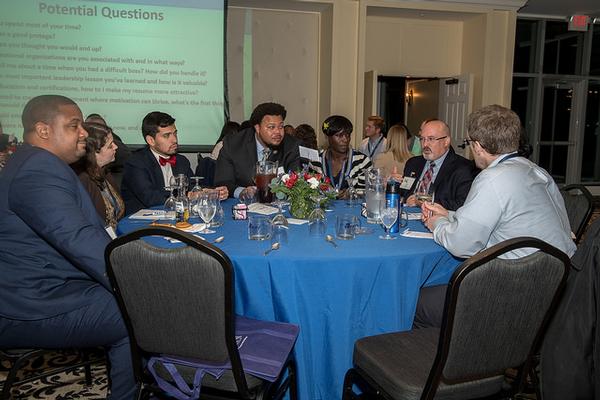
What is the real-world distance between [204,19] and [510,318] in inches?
226

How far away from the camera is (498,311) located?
1482 mm

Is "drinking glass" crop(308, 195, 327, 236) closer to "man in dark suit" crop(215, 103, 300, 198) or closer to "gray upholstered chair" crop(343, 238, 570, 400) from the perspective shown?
"gray upholstered chair" crop(343, 238, 570, 400)

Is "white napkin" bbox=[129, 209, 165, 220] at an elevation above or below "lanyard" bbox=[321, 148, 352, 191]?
below

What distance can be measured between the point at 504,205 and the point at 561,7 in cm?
876

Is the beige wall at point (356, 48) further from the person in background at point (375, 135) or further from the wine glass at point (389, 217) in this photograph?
the wine glass at point (389, 217)

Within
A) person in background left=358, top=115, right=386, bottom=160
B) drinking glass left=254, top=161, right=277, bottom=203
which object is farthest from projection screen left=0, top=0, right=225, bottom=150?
drinking glass left=254, top=161, right=277, bottom=203

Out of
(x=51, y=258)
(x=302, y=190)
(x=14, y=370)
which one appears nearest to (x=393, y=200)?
(x=302, y=190)

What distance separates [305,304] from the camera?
1951 mm

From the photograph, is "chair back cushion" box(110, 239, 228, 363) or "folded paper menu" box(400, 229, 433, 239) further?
"folded paper menu" box(400, 229, 433, 239)

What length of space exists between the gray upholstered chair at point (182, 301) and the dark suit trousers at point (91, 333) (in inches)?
12.7

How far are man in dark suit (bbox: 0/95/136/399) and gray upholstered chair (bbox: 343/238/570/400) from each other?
1124mm

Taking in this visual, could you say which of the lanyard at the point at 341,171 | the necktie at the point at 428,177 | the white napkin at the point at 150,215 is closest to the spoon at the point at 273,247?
the white napkin at the point at 150,215

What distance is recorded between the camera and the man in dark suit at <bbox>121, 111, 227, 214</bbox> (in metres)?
3.35

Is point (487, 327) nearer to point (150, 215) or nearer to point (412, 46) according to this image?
point (150, 215)
